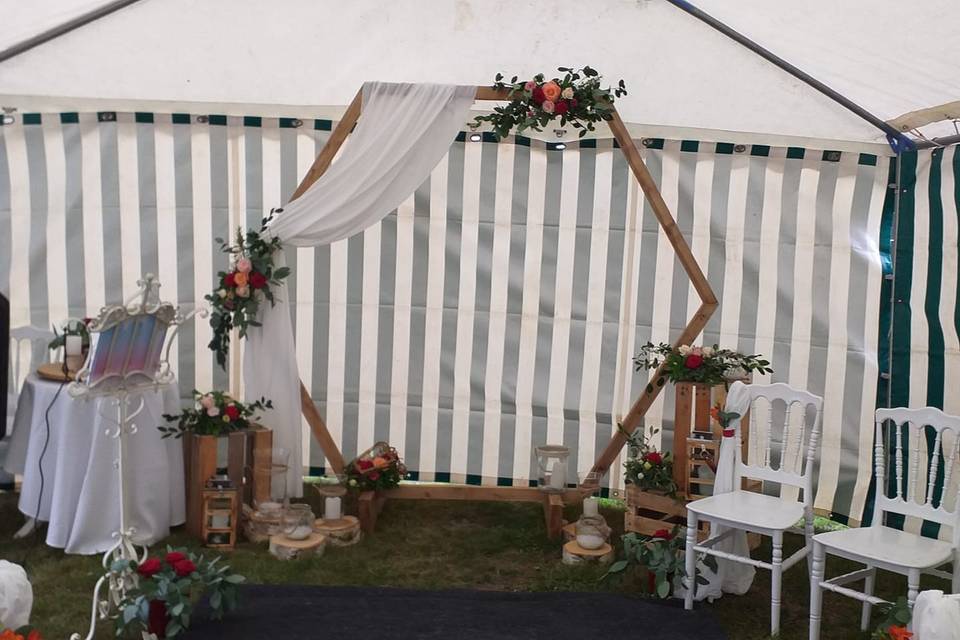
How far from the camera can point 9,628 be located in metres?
3.19

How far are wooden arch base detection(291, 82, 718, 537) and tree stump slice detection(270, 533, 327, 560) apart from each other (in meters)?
0.42

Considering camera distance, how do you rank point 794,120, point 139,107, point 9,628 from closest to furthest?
point 9,628
point 794,120
point 139,107

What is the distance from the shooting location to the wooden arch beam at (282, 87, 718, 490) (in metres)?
4.94

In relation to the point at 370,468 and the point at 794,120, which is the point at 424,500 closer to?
the point at 370,468

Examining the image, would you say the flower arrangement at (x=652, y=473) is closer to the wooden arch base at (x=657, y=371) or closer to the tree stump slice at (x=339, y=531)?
the wooden arch base at (x=657, y=371)

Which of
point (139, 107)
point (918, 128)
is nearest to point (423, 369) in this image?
point (139, 107)

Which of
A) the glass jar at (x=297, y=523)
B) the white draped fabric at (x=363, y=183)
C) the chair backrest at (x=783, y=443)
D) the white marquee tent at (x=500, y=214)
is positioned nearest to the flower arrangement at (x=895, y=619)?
the chair backrest at (x=783, y=443)

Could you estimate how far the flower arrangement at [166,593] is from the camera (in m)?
3.46

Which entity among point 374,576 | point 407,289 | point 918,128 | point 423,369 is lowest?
point 374,576

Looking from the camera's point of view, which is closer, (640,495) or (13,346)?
(640,495)

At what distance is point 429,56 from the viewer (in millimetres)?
5047

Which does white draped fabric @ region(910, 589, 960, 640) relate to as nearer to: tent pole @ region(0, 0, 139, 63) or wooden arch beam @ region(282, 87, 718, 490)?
wooden arch beam @ region(282, 87, 718, 490)

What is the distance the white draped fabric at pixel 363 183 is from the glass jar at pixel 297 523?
0.28m

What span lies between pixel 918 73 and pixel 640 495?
2.24m
